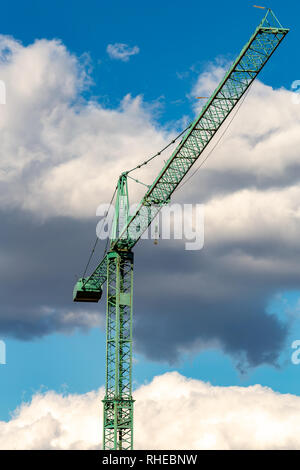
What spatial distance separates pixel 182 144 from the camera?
119m

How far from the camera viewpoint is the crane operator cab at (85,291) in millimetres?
146875

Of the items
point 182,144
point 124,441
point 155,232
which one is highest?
point 182,144

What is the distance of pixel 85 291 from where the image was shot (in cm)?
14725

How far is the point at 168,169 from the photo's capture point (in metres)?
122

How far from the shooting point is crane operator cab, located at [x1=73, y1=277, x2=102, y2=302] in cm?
14688
